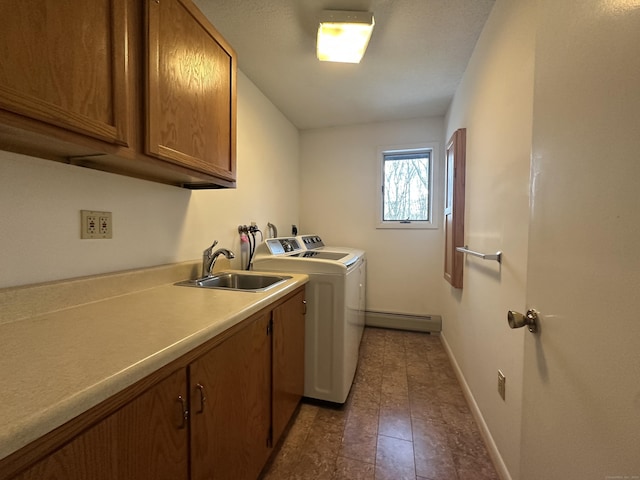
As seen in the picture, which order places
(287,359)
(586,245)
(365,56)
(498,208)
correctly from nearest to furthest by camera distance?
(586,245)
(498,208)
(287,359)
(365,56)

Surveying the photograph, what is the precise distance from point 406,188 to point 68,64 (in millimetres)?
2903

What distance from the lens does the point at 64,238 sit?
98cm

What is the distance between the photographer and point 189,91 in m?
1.12

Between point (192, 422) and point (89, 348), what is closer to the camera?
point (89, 348)

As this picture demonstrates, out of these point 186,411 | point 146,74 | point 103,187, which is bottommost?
point 186,411

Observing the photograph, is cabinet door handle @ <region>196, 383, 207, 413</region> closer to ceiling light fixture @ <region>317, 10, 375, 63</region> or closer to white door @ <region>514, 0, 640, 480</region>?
white door @ <region>514, 0, 640, 480</region>

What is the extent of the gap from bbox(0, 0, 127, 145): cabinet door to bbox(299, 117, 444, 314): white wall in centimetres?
248

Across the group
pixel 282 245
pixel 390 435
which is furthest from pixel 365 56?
pixel 390 435

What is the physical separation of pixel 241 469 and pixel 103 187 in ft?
4.19

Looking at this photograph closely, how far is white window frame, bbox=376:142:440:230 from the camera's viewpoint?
2.88m

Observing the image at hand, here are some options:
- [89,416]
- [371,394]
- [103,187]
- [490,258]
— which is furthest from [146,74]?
[371,394]

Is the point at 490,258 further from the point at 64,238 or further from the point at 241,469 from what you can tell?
the point at 64,238

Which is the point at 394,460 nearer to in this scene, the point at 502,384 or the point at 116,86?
the point at 502,384

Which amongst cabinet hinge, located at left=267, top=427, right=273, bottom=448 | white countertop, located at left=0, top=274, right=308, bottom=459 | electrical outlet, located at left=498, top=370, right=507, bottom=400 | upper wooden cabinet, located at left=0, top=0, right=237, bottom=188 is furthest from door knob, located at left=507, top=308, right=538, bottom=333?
upper wooden cabinet, located at left=0, top=0, right=237, bottom=188
